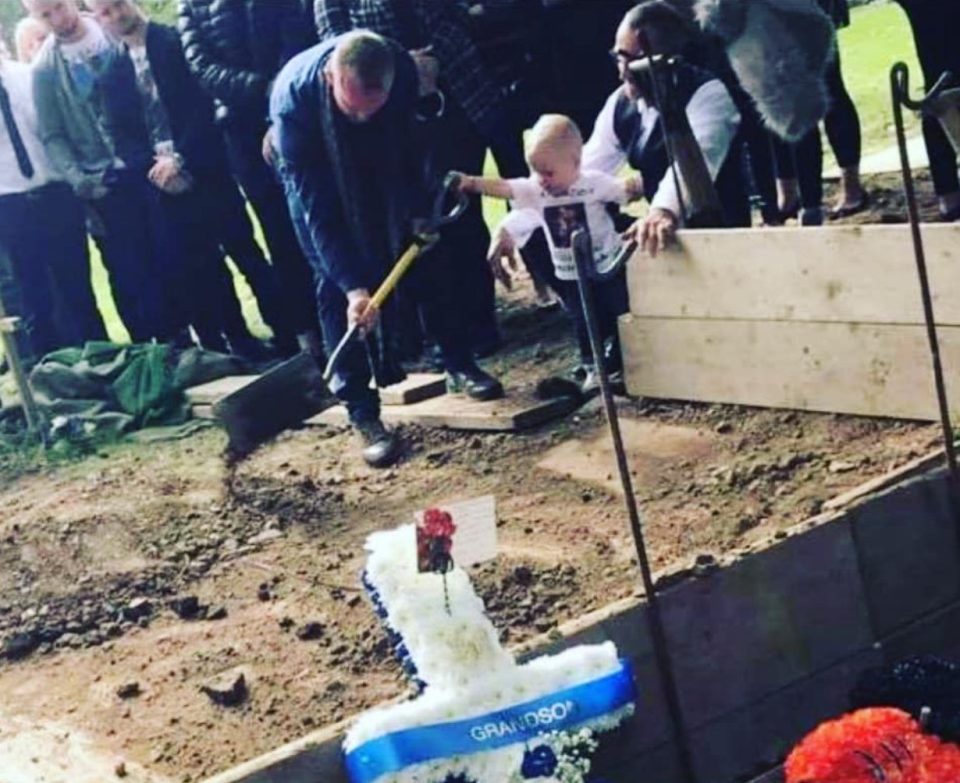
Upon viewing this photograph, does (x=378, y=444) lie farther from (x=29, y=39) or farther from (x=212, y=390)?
(x=29, y=39)

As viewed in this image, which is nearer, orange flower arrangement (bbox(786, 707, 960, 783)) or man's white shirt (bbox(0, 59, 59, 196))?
orange flower arrangement (bbox(786, 707, 960, 783))

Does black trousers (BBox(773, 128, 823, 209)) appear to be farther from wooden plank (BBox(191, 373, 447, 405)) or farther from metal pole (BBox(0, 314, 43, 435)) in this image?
metal pole (BBox(0, 314, 43, 435))

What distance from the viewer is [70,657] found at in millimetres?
4301

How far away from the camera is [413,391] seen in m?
6.09

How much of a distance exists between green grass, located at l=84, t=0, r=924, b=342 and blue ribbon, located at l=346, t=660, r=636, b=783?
5127mm

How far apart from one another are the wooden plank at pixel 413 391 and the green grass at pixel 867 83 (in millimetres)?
2066

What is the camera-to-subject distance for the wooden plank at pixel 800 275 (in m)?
4.55

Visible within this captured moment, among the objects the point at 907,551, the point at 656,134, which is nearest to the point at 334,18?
the point at 656,134

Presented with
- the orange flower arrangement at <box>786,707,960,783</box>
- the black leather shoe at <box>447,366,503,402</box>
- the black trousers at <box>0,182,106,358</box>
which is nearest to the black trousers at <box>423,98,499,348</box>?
the black leather shoe at <box>447,366,503,402</box>

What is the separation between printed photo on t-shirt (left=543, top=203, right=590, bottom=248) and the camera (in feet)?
18.5

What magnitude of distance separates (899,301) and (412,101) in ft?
5.75

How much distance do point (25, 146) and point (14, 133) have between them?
7cm

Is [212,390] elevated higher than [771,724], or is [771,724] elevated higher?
[212,390]

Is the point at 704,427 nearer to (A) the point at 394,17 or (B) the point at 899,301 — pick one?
(B) the point at 899,301
